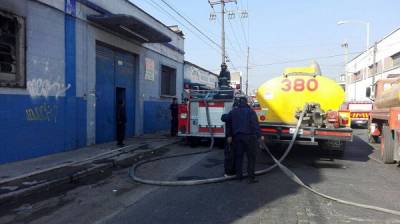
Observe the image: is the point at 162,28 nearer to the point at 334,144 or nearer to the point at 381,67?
the point at 334,144

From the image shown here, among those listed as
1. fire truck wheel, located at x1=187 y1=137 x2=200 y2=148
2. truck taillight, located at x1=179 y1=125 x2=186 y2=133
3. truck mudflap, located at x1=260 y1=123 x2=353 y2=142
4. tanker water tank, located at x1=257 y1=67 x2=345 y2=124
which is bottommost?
fire truck wheel, located at x1=187 y1=137 x2=200 y2=148

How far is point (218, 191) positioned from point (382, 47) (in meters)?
41.5

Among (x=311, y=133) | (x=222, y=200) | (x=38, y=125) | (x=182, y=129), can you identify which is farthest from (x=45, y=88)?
(x=311, y=133)

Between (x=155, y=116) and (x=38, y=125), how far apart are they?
977 centimetres

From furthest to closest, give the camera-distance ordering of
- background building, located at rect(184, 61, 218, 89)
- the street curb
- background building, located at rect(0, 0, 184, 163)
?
background building, located at rect(184, 61, 218, 89), background building, located at rect(0, 0, 184, 163), the street curb

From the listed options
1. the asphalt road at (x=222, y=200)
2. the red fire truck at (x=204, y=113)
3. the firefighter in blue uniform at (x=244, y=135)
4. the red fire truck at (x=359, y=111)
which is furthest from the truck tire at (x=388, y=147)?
the red fire truck at (x=359, y=111)

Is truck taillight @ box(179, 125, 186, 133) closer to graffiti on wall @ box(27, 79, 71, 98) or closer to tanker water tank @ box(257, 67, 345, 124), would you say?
tanker water tank @ box(257, 67, 345, 124)

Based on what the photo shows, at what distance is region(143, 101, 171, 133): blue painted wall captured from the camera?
764 inches

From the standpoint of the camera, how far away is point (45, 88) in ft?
36.9

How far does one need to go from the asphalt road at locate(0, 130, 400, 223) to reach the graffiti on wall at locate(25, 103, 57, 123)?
2.95m

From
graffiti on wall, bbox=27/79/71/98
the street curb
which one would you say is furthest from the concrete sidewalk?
graffiti on wall, bbox=27/79/71/98

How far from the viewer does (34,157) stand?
10938 millimetres

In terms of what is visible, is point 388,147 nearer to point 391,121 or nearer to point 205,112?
point 391,121

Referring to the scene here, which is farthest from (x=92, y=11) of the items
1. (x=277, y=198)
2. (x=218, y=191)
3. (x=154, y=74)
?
(x=277, y=198)
